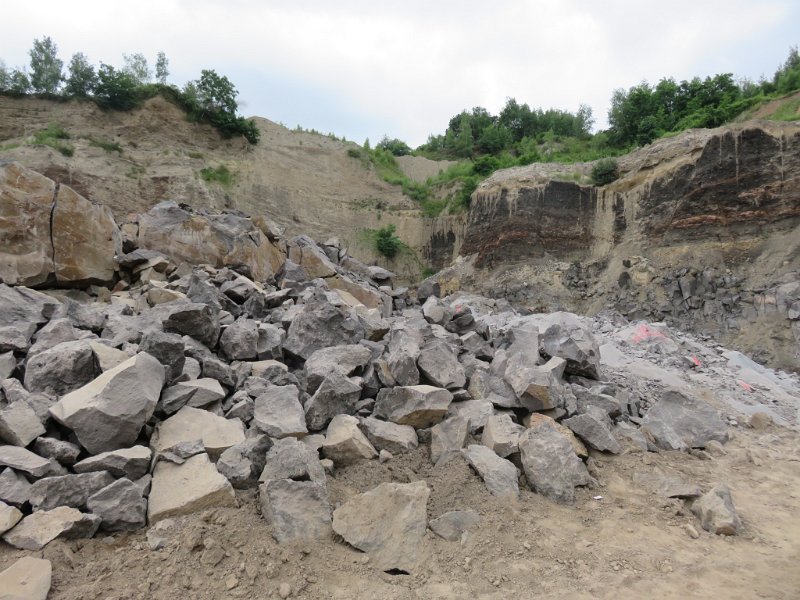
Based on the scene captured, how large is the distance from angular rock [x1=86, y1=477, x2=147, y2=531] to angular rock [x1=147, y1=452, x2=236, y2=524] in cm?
7

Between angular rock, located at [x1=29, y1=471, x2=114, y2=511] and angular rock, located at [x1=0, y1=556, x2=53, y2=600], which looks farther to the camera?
angular rock, located at [x1=29, y1=471, x2=114, y2=511]

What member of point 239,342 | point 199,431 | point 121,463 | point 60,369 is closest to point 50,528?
point 121,463

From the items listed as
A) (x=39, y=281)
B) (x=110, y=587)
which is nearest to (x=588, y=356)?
(x=110, y=587)

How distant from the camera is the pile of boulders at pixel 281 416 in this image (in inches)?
113

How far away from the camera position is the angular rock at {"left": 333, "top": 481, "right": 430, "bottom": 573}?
9.47 ft

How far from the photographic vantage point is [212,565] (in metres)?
2.54

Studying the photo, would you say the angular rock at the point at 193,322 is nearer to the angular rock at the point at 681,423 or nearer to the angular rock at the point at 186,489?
the angular rock at the point at 186,489

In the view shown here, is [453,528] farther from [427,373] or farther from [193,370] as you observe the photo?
[193,370]

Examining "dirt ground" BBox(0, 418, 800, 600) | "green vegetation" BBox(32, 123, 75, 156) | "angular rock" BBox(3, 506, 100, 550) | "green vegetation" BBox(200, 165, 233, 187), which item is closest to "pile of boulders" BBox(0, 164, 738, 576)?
"angular rock" BBox(3, 506, 100, 550)

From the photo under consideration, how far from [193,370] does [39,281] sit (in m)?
4.33

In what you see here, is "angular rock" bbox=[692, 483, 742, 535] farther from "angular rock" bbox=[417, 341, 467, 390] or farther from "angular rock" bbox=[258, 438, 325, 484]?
"angular rock" bbox=[258, 438, 325, 484]

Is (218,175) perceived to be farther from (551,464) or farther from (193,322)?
(551,464)

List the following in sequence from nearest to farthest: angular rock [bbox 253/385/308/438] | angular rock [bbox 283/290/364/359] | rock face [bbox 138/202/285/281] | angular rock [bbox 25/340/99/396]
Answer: angular rock [bbox 25/340/99/396] < angular rock [bbox 253/385/308/438] < angular rock [bbox 283/290/364/359] < rock face [bbox 138/202/285/281]

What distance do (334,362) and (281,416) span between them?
0.93 m
